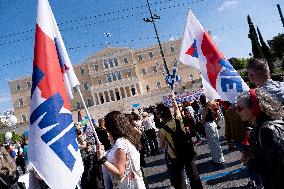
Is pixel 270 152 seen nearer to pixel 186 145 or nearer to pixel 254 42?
pixel 186 145

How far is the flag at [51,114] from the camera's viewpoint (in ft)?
11.0

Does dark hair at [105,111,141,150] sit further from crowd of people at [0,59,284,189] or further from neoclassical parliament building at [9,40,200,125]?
neoclassical parliament building at [9,40,200,125]

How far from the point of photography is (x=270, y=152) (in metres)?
2.55

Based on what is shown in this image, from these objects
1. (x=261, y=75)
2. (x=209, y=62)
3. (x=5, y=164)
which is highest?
(x=209, y=62)

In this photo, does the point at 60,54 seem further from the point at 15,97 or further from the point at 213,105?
the point at 15,97

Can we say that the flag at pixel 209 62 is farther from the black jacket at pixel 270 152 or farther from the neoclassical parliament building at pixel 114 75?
the neoclassical parliament building at pixel 114 75

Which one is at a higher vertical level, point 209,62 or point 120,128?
point 209,62

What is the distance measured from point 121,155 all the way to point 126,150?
7cm

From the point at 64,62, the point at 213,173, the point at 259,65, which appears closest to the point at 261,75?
the point at 259,65

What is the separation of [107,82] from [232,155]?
7725 centimetres

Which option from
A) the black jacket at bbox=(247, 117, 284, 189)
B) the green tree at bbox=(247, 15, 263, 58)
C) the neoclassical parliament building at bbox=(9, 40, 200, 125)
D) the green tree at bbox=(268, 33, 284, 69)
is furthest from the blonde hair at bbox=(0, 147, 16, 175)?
the neoclassical parliament building at bbox=(9, 40, 200, 125)

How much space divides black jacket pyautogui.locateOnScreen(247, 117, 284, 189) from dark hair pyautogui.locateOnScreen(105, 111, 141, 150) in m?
1.26

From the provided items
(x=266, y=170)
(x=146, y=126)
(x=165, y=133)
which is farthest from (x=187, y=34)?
(x=146, y=126)

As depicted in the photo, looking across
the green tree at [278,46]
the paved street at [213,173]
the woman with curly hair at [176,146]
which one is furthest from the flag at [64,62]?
the green tree at [278,46]
